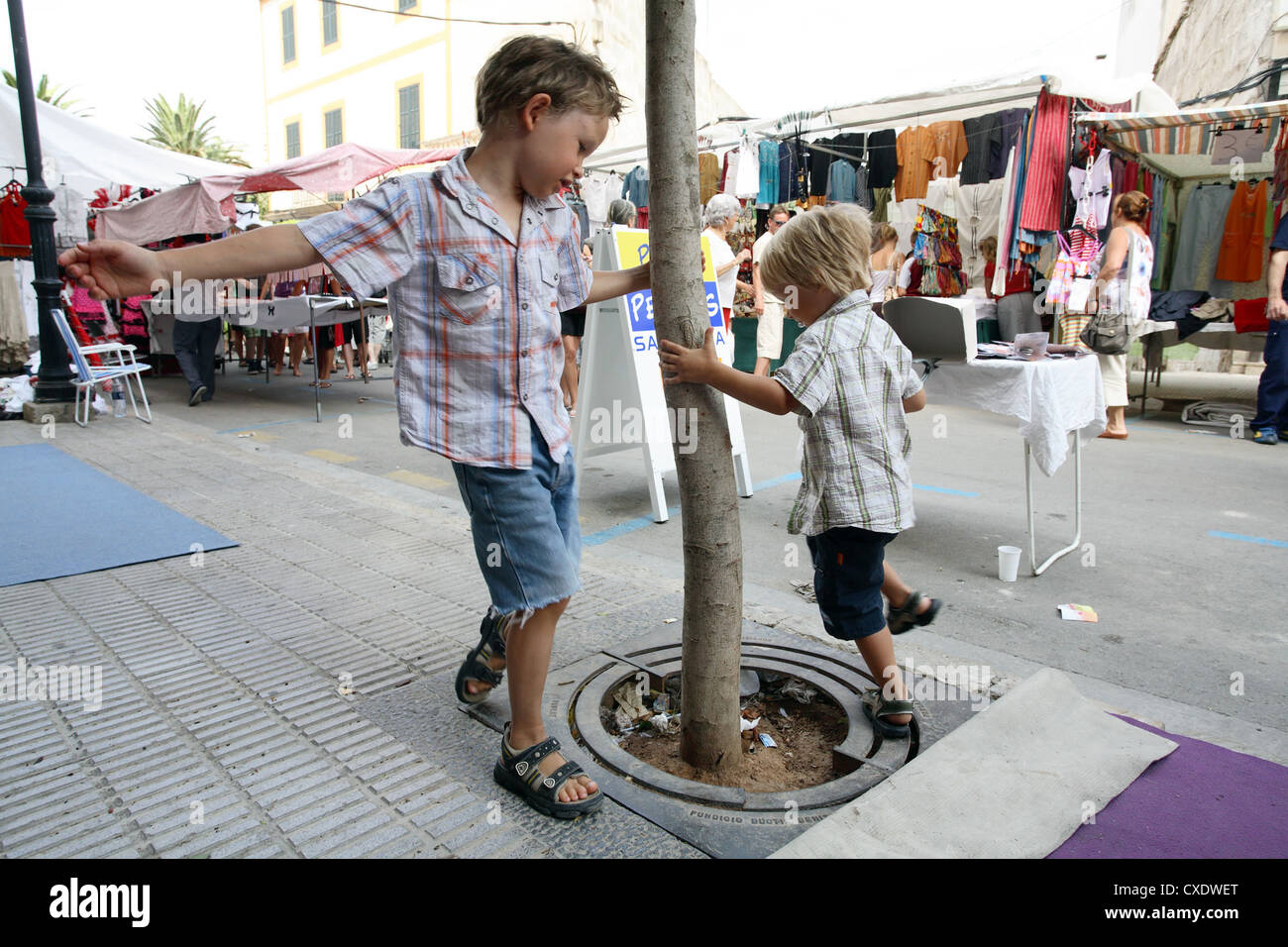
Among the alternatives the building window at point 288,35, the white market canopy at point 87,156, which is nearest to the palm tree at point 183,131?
the building window at point 288,35

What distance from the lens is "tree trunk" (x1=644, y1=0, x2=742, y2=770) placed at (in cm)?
205

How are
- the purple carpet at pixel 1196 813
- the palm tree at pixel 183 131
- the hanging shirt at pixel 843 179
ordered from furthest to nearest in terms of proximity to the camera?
the palm tree at pixel 183 131
the hanging shirt at pixel 843 179
the purple carpet at pixel 1196 813

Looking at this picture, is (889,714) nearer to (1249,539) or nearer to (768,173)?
(1249,539)

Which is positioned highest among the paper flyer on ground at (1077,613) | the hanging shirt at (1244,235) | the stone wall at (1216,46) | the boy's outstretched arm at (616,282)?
the stone wall at (1216,46)

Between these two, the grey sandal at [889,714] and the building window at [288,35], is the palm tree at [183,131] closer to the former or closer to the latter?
the building window at [288,35]

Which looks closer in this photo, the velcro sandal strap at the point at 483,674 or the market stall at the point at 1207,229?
the velcro sandal strap at the point at 483,674

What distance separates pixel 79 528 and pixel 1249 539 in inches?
257

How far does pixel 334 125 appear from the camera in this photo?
86.4ft

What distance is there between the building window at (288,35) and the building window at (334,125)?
3191 millimetres

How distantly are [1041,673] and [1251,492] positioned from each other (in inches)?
177
